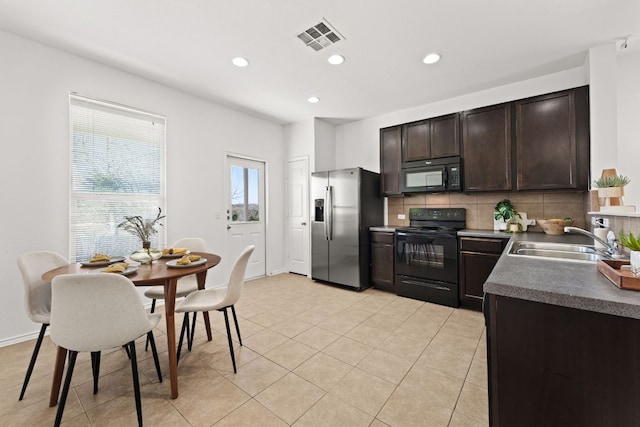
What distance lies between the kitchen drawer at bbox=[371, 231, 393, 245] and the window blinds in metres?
2.94

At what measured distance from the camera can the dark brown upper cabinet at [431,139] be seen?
3.64m

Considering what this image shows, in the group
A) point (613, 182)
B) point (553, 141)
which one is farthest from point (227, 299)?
point (553, 141)

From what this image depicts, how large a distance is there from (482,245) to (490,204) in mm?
853

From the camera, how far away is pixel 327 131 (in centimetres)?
500

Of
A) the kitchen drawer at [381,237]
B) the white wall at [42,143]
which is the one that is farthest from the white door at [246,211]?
the kitchen drawer at [381,237]

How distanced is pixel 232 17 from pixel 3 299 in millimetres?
3232

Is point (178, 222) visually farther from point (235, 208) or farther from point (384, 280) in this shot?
point (384, 280)

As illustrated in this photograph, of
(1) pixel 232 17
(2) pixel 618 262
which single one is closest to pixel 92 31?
(1) pixel 232 17

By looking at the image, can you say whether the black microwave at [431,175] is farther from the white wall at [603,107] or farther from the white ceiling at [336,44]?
the white wall at [603,107]

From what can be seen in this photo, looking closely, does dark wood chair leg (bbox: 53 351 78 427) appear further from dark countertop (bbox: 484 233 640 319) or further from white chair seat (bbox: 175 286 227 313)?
dark countertop (bbox: 484 233 640 319)

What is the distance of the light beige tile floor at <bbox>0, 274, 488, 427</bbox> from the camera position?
158 centimetres

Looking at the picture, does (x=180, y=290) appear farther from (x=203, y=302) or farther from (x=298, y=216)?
(x=298, y=216)

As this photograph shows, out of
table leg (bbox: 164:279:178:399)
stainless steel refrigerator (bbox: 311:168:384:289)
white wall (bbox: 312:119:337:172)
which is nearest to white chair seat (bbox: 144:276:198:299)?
table leg (bbox: 164:279:178:399)

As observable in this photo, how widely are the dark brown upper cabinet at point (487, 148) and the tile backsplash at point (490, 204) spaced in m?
0.33
